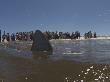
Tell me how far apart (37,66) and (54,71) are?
135 cm

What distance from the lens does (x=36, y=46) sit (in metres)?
20.8

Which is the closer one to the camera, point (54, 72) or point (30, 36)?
point (54, 72)

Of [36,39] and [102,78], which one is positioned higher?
[36,39]

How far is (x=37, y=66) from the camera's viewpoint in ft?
42.4

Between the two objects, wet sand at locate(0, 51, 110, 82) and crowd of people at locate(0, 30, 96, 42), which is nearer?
wet sand at locate(0, 51, 110, 82)

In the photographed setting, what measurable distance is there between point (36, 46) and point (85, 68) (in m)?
9.15

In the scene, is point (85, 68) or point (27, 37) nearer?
point (85, 68)

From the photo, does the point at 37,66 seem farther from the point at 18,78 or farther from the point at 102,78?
the point at 102,78

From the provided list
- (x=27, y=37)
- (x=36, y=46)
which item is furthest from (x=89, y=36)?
(x=36, y=46)

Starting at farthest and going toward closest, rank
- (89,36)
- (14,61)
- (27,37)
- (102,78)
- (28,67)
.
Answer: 1. (89,36)
2. (27,37)
3. (14,61)
4. (28,67)
5. (102,78)

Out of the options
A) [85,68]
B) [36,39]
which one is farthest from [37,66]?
[36,39]

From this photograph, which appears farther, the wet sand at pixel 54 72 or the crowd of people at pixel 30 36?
the crowd of people at pixel 30 36

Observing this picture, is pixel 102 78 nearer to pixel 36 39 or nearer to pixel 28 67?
pixel 28 67

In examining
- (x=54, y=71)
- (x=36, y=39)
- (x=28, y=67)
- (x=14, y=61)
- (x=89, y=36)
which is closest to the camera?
(x=54, y=71)
